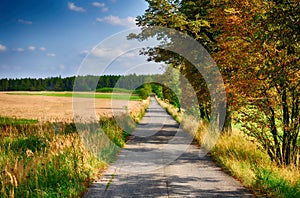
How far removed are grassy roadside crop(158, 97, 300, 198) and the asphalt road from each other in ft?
0.91

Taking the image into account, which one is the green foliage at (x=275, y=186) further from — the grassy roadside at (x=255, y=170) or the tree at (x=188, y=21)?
the tree at (x=188, y=21)

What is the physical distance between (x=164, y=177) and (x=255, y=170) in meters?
2.40

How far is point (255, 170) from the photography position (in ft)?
27.1

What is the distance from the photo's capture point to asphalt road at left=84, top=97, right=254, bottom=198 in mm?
6856

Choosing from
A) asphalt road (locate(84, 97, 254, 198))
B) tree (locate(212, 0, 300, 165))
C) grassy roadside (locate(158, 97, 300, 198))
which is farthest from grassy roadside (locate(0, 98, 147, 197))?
tree (locate(212, 0, 300, 165))

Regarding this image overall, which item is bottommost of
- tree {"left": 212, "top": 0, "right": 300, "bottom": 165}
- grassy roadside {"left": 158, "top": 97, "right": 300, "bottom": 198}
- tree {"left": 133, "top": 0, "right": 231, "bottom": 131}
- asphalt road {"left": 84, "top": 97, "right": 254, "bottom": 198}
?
asphalt road {"left": 84, "top": 97, "right": 254, "bottom": 198}

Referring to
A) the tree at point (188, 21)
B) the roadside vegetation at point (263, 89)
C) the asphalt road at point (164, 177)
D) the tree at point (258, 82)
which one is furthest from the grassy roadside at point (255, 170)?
the tree at point (188, 21)

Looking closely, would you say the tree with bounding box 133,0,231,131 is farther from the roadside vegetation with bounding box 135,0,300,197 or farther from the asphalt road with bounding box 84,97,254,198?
the asphalt road with bounding box 84,97,254,198

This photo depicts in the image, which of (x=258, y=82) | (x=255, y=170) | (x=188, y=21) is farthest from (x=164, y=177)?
(x=188, y=21)

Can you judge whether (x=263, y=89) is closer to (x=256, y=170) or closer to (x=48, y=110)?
(x=256, y=170)

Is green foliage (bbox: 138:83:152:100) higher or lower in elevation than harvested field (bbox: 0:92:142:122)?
higher

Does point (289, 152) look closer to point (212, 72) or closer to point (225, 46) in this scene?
point (225, 46)

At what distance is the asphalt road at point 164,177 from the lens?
22.5 feet

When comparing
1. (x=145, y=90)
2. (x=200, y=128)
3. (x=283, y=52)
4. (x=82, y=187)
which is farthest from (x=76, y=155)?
(x=145, y=90)
